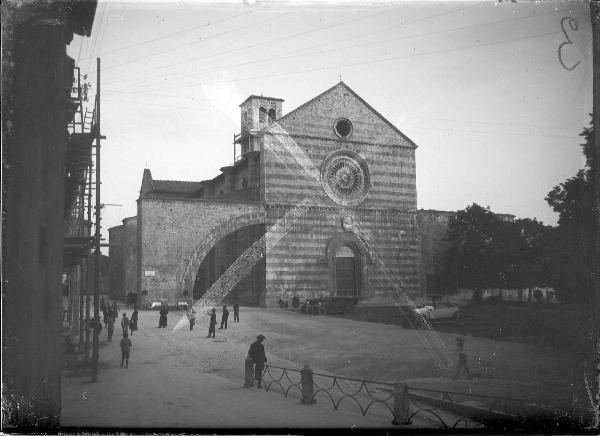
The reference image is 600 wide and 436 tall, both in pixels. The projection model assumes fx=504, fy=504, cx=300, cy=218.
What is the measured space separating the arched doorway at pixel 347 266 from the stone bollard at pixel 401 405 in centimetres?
677

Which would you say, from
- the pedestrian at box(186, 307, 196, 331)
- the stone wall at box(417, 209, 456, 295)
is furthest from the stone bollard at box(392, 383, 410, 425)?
the stone wall at box(417, 209, 456, 295)

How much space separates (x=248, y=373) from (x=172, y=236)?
29.0 ft

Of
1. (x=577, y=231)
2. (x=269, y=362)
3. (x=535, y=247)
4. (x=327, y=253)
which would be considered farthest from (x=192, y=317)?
(x=535, y=247)

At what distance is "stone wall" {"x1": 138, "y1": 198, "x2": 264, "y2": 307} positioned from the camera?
14.1 m

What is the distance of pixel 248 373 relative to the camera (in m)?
7.37

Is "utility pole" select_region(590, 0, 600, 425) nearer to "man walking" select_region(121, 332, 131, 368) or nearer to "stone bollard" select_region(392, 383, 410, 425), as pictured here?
"stone bollard" select_region(392, 383, 410, 425)

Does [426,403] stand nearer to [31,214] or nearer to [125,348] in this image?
[125,348]

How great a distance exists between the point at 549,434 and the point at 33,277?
6.62 metres

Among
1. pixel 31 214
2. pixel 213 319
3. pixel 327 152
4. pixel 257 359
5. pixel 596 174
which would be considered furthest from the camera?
pixel 327 152

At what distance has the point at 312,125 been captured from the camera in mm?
13562

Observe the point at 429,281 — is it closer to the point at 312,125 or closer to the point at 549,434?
the point at 312,125

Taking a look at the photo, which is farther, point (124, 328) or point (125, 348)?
point (124, 328)

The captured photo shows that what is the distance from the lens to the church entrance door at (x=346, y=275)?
15711mm

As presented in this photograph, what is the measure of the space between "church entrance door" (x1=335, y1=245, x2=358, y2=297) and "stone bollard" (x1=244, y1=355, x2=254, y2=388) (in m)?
7.84
